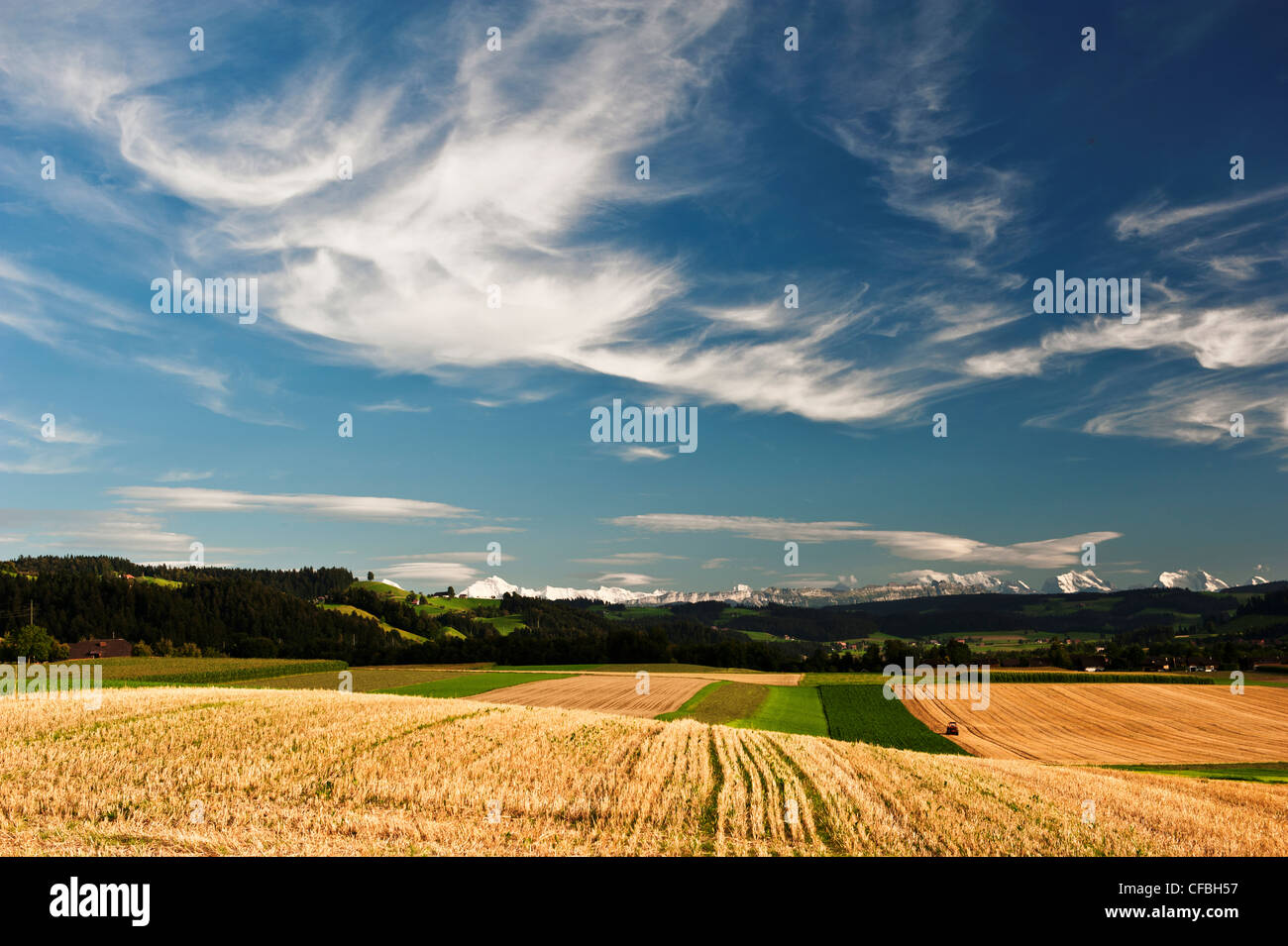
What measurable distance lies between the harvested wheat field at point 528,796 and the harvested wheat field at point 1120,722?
3328cm

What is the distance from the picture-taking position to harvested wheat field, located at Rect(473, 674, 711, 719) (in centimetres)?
7531

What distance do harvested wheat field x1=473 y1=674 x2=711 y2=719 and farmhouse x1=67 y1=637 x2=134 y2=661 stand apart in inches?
4290

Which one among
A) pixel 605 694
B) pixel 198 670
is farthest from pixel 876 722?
pixel 198 670

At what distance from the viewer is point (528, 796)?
2205cm

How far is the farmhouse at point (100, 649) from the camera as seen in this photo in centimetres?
15512

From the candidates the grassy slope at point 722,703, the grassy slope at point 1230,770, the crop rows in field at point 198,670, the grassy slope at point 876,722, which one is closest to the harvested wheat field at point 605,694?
the grassy slope at point 722,703

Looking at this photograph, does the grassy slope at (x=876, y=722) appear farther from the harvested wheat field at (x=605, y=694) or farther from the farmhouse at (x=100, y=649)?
the farmhouse at (x=100, y=649)

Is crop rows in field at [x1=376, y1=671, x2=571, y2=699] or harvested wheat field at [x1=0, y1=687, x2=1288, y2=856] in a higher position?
harvested wheat field at [x1=0, y1=687, x2=1288, y2=856]

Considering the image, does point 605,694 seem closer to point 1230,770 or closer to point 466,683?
point 466,683

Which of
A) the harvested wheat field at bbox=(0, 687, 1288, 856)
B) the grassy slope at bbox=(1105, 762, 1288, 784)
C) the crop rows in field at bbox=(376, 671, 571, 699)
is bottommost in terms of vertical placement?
the crop rows in field at bbox=(376, 671, 571, 699)

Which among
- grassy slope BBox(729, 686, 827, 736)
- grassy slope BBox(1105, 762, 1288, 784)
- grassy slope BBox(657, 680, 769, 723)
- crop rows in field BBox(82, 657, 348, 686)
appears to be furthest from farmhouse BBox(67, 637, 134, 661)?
grassy slope BBox(1105, 762, 1288, 784)

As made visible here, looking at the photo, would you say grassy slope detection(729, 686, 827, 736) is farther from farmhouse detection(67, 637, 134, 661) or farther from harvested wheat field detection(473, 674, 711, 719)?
farmhouse detection(67, 637, 134, 661)

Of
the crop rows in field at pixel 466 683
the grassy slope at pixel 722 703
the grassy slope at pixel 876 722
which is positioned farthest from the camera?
the crop rows in field at pixel 466 683

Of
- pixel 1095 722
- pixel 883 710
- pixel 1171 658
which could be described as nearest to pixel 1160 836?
pixel 883 710
